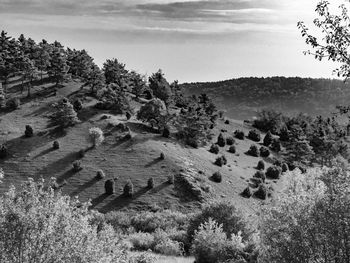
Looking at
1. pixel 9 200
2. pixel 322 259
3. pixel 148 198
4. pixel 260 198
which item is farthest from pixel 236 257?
pixel 260 198

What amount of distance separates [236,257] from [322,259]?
19.1 m

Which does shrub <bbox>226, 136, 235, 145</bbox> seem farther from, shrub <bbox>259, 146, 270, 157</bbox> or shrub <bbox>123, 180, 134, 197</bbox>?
shrub <bbox>123, 180, 134, 197</bbox>

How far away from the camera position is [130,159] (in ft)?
302

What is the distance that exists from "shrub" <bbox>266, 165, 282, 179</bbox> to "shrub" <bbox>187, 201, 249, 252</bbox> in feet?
178

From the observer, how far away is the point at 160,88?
13162cm

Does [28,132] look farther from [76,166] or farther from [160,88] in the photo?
[160,88]

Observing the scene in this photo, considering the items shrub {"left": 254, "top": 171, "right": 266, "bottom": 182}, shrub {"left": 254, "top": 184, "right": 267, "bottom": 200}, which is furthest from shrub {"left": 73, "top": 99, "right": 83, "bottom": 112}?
shrub {"left": 254, "top": 184, "right": 267, "bottom": 200}

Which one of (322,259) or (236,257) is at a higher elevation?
(322,259)

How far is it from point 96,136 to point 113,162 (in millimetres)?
8052

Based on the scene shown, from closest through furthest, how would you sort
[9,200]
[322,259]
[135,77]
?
[322,259] → [9,200] → [135,77]

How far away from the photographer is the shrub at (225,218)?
157ft

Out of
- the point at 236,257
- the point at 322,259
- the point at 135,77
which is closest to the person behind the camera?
the point at 322,259

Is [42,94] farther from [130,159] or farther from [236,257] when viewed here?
[236,257]

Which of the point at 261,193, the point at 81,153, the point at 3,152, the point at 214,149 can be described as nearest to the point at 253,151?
the point at 214,149
